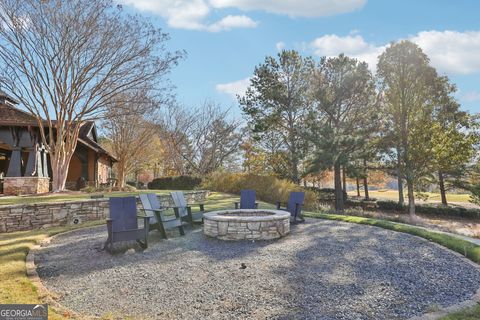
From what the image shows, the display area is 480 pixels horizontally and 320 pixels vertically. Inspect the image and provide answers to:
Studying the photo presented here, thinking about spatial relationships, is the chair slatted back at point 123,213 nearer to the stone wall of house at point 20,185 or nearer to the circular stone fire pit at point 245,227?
the circular stone fire pit at point 245,227

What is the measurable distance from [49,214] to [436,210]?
2043cm

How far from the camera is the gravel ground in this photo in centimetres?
381

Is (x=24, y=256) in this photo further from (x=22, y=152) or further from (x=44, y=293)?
(x=22, y=152)

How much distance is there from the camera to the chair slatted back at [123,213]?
6.13 m

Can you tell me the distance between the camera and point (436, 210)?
19859 millimetres

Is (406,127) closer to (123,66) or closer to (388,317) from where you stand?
(123,66)

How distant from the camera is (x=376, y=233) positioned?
7625 millimetres

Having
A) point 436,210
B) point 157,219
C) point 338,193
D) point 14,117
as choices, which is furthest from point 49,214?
point 436,210

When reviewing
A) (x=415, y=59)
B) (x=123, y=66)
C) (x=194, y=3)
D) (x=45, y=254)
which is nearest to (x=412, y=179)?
(x=415, y=59)

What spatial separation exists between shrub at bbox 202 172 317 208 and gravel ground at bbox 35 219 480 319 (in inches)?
318

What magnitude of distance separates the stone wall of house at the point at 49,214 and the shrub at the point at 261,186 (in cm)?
784

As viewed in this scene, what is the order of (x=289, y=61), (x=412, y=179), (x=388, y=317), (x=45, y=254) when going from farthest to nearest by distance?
(x=289, y=61) < (x=412, y=179) < (x=45, y=254) < (x=388, y=317)

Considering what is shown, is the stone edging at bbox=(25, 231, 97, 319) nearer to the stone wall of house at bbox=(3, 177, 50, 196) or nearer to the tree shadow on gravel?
the tree shadow on gravel

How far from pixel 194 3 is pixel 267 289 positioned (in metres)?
7.73
